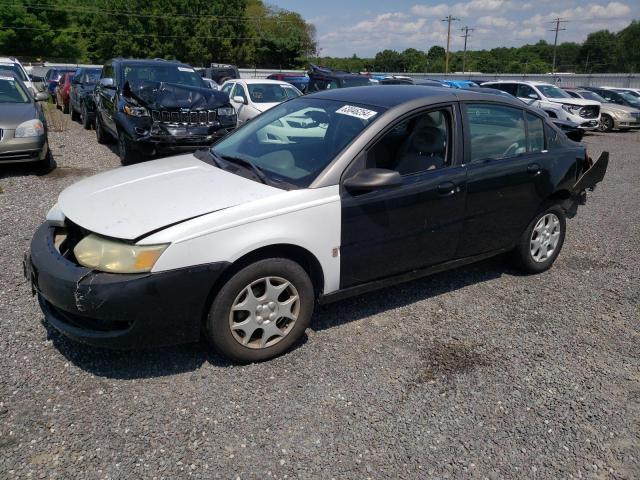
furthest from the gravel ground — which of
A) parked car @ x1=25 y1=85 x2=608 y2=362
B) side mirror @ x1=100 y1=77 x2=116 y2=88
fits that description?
side mirror @ x1=100 y1=77 x2=116 y2=88

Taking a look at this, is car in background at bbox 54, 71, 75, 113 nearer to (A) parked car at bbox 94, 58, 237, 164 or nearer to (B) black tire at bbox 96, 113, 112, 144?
(B) black tire at bbox 96, 113, 112, 144

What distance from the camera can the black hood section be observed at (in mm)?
A: 8062

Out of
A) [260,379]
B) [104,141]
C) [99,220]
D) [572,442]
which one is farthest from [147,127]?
[572,442]

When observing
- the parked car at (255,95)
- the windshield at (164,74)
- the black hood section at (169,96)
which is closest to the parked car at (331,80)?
the parked car at (255,95)

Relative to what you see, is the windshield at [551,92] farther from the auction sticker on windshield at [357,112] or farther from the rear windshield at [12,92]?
the auction sticker on windshield at [357,112]

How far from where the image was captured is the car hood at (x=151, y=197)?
9.82 feet

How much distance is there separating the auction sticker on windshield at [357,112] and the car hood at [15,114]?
5.92 meters

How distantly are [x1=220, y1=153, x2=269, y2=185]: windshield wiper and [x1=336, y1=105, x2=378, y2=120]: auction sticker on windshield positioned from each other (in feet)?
2.54

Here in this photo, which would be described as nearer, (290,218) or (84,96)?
(290,218)

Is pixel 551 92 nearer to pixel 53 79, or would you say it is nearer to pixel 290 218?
pixel 290 218

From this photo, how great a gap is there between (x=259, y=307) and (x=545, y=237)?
301cm

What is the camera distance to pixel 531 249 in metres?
4.80

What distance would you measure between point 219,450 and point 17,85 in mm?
8520

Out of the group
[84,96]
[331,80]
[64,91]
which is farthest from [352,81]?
[64,91]
